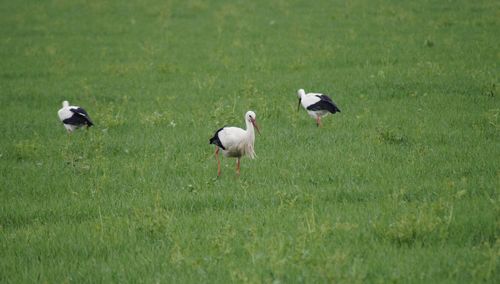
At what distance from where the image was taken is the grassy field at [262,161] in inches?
237

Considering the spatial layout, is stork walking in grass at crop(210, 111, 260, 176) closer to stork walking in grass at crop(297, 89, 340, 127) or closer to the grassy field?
the grassy field

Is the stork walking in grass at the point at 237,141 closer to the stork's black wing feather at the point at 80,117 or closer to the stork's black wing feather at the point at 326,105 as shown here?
the stork's black wing feather at the point at 326,105

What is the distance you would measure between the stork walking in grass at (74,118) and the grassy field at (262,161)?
0.30 metres

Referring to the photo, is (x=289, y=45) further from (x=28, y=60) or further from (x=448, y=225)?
(x=448, y=225)

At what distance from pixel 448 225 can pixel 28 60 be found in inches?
639

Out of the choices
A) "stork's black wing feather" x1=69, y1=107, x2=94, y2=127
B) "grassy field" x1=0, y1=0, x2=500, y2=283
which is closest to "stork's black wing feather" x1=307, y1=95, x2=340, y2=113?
"grassy field" x1=0, y1=0, x2=500, y2=283

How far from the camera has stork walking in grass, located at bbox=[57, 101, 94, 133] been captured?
37.4 ft

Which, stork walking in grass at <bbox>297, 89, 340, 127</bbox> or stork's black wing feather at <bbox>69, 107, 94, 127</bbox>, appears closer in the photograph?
stork walking in grass at <bbox>297, 89, 340, 127</bbox>

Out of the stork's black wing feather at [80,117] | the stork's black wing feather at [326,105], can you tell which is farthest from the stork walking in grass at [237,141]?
the stork's black wing feather at [80,117]

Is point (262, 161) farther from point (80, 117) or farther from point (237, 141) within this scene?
point (80, 117)

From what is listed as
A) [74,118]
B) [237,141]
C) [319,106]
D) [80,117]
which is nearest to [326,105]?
[319,106]

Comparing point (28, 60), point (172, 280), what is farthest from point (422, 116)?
point (28, 60)

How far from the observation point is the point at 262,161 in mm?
9375

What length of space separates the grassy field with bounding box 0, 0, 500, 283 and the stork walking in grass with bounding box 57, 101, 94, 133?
0.30 metres
